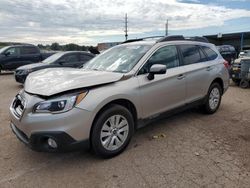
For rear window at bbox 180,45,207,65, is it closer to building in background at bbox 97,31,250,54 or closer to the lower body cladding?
the lower body cladding

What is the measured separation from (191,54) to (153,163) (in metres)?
2.68

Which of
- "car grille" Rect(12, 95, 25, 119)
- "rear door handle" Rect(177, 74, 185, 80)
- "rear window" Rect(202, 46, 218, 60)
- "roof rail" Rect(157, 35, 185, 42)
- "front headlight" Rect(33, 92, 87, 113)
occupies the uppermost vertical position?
"roof rail" Rect(157, 35, 185, 42)

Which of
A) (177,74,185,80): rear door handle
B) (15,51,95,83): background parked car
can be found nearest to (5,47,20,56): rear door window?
(15,51,95,83): background parked car

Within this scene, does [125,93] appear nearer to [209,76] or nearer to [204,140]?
[204,140]

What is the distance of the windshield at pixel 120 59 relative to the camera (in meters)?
4.15

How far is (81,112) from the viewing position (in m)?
3.19

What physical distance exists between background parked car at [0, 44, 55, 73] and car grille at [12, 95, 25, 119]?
12.4 meters

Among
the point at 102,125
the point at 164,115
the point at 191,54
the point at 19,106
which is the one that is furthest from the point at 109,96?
the point at 191,54

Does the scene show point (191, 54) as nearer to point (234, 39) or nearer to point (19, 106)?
point (19, 106)

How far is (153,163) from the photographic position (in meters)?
3.52

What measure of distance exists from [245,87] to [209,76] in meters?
5.00

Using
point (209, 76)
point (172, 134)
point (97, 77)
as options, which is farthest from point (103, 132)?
point (209, 76)

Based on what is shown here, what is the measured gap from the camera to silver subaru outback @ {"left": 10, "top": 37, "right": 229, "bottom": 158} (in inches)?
124

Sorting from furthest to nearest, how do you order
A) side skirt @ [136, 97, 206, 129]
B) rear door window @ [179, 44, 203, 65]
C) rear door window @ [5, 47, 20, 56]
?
rear door window @ [5, 47, 20, 56]
rear door window @ [179, 44, 203, 65]
side skirt @ [136, 97, 206, 129]
